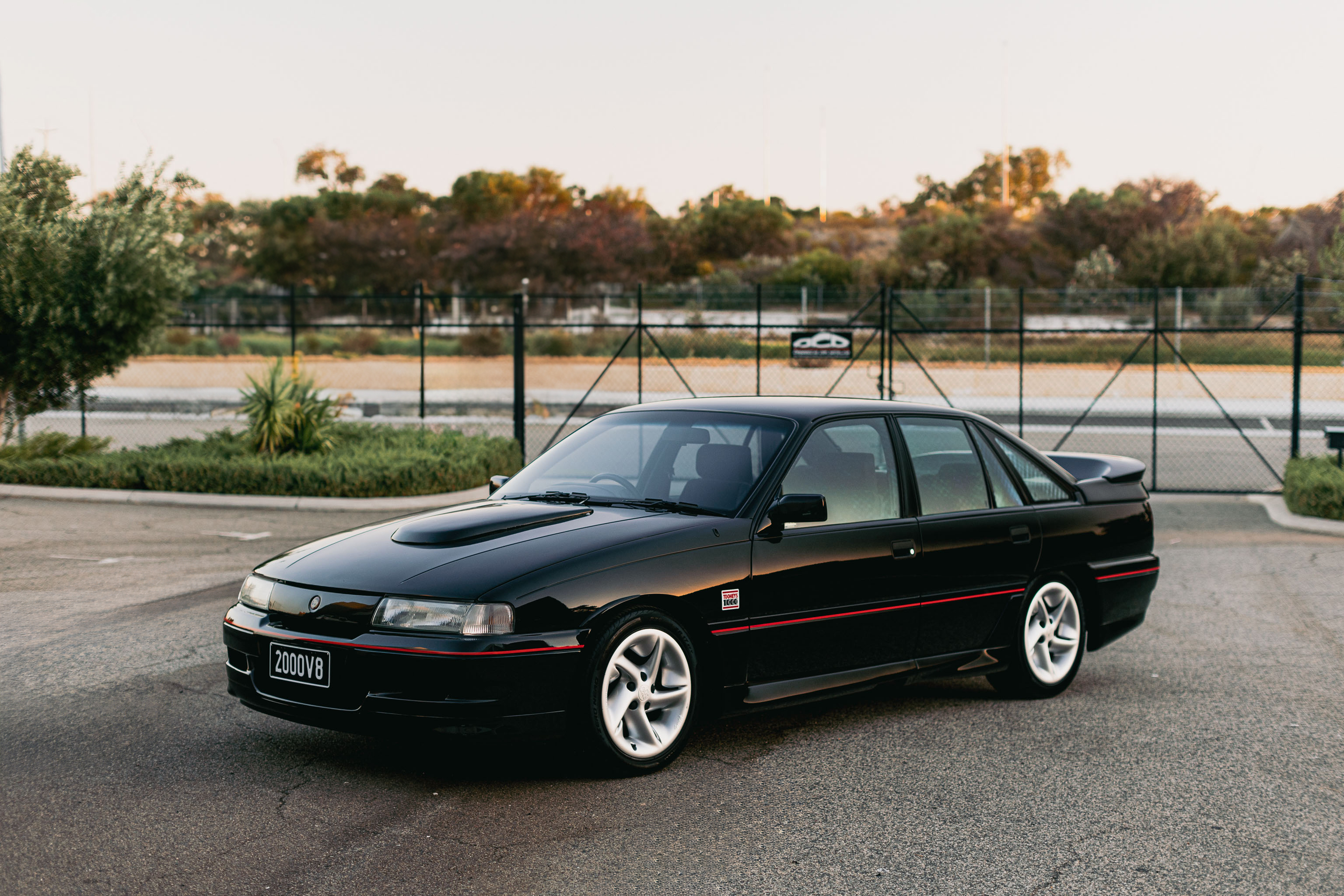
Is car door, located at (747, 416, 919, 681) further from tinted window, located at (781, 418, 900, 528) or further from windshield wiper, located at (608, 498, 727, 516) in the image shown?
windshield wiper, located at (608, 498, 727, 516)

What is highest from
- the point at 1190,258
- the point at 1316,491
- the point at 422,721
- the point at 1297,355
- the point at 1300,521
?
the point at 1190,258

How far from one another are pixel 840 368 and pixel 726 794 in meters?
36.9

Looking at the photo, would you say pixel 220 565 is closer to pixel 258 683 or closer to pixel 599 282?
pixel 258 683

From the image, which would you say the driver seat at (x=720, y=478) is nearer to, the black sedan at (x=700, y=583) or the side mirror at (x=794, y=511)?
the black sedan at (x=700, y=583)

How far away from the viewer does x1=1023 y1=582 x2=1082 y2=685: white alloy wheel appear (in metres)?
6.70

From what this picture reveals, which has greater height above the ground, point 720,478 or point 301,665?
point 720,478

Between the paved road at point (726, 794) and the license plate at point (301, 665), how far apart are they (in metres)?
0.44

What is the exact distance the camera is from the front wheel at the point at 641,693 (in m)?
4.98

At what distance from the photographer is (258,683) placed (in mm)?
5164


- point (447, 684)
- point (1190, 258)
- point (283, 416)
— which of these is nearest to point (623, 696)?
point (447, 684)

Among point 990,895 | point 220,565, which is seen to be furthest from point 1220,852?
point 220,565

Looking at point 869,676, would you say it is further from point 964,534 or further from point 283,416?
point 283,416

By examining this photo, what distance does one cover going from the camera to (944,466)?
6.50 meters

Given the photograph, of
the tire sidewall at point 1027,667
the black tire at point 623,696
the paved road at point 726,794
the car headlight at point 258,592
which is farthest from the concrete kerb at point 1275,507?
the car headlight at point 258,592
